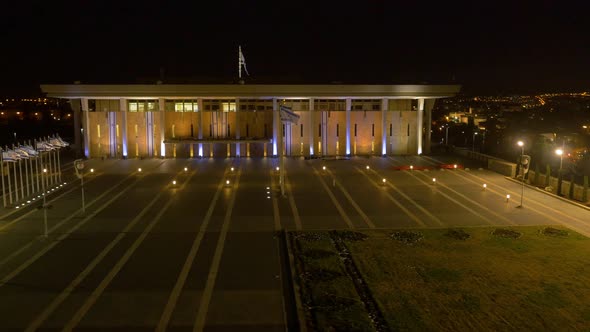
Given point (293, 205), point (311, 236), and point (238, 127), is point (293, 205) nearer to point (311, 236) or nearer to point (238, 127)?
point (311, 236)

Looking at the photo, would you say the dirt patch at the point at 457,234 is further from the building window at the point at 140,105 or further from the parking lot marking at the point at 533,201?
the building window at the point at 140,105

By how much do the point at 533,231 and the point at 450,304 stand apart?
8.37 metres

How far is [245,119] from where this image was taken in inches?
1633

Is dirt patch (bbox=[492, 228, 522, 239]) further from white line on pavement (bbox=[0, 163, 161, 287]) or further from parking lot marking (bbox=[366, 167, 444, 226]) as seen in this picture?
white line on pavement (bbox=[0, 163, 161, 287])

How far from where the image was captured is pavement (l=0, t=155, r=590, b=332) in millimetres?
11602

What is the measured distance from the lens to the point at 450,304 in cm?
1163

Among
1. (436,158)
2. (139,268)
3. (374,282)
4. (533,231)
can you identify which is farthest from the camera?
(436,158)

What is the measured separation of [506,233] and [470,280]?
5.49 m

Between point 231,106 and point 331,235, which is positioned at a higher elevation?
point 231,106

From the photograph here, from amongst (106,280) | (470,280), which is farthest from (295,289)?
(106,280)

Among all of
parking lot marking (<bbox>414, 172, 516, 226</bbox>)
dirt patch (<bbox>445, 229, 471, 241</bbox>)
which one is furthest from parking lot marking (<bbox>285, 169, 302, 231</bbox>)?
parking lot marking (<bbox>414, 172, 516, 226</bbox>)

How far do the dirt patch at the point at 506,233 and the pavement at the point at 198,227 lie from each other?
47.1 inches

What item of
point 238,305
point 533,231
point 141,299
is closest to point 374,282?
point 238,305

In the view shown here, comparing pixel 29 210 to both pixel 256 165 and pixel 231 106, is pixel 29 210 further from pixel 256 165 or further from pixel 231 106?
pixel 231 106
